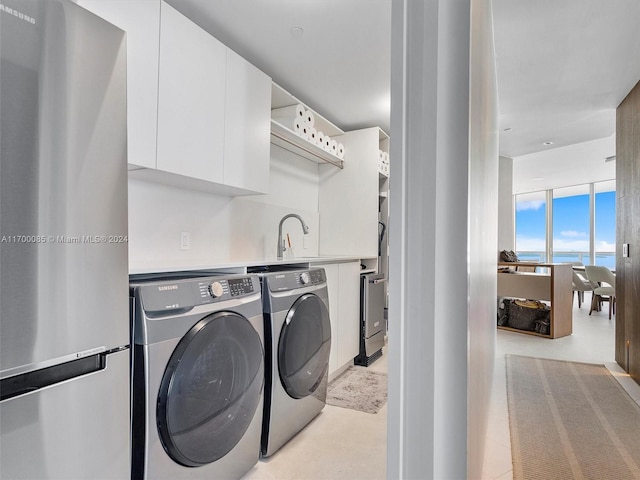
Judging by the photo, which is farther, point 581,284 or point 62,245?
point 581,284

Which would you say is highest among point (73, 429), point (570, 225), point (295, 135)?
point (295, 135)

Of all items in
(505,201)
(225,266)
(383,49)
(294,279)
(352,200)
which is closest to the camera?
(225,266)

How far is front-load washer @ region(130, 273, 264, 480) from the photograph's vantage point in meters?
1.21

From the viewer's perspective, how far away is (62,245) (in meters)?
0.95

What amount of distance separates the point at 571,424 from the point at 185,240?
269 cm

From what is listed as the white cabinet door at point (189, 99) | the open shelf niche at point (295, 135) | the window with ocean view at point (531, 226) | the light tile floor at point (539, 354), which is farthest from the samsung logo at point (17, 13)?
the window with ocean view at point (531, 226)

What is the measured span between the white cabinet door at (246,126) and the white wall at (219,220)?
326 mm

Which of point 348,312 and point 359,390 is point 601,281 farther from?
point 359,390

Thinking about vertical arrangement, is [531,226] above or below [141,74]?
below

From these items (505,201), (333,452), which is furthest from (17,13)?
(505,201)

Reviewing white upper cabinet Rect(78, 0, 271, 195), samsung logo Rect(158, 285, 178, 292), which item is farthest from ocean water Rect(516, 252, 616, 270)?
samsung logo Rect(158, 285, 178, 292)

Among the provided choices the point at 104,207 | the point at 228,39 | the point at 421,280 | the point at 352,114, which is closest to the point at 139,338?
the point at 104,207

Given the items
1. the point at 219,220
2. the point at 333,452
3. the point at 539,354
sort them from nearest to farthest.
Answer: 1. the point at 333,452
2. the point at 219,220
3. the point at 539,354

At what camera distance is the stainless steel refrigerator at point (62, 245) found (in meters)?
0.85
